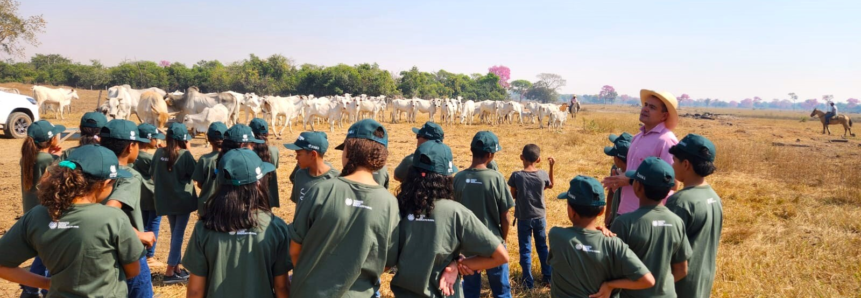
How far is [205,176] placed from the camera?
4.55 m

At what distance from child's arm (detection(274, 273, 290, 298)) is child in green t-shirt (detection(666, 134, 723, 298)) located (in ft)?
7.52

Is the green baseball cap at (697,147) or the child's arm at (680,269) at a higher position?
the green baseball cap at (697,147)

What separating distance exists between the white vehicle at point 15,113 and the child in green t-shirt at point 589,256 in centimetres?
1616

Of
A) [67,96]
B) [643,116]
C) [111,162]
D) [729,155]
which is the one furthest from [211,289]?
[67,96]

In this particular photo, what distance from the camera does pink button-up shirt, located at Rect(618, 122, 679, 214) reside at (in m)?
3.72

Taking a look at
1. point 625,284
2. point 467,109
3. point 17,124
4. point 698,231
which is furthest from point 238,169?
point 467,109

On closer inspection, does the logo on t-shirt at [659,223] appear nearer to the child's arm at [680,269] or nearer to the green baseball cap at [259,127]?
the child's arm at [680,269]

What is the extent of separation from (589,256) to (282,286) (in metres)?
1.64

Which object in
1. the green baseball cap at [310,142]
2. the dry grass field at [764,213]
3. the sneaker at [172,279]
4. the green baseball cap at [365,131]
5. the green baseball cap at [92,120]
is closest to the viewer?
the green baseball cap at [365,131]

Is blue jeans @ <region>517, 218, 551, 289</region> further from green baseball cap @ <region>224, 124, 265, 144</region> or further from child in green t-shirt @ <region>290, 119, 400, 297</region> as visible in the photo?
green baseball cap @ <region>224, 124, 265, 144</region>

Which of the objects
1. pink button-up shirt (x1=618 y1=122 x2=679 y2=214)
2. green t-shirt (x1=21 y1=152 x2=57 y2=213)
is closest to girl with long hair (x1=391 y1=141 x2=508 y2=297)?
pink button-up shirt (x1=618 y1=122 x2=679 y2=214)

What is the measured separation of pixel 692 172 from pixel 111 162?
11.1 ft

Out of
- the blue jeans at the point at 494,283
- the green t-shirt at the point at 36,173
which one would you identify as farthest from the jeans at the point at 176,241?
the blue jeans at the point at 494,283

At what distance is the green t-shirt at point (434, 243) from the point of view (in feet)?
8.34
